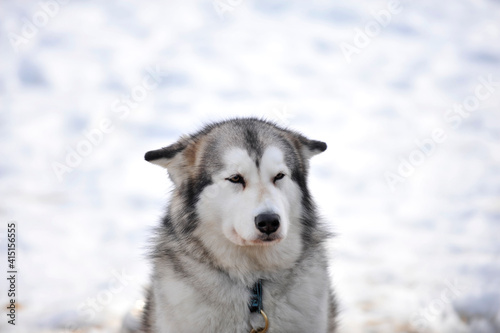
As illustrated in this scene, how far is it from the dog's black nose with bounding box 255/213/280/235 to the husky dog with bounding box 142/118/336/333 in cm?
1

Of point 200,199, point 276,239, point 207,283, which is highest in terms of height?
point 200,199

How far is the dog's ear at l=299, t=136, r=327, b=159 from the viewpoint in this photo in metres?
7.73

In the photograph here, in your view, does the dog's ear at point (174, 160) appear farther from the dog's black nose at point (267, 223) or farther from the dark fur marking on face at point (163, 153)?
the dog's black nose at point (267, 223)

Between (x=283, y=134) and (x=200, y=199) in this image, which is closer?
(x=200, y=199)

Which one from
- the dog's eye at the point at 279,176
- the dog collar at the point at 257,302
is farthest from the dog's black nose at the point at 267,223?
the dog collar at the point at 257,302

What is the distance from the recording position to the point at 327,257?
7.48m

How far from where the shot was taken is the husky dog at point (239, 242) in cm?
653

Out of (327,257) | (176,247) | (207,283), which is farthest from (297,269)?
(176,247)

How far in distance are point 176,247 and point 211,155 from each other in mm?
1315

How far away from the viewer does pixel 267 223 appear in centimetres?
618

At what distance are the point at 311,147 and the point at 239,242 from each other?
6.63ft

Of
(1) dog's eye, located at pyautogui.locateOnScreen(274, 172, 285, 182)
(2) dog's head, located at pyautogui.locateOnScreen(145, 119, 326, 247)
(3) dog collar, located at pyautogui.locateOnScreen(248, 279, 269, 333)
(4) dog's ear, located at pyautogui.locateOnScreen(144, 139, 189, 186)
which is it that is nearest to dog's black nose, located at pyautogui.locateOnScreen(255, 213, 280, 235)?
(2) dog's head, located at pyautogui.locateOnScreen(145, 119, 326, 247)

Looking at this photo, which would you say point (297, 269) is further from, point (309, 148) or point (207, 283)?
point (309, 148)

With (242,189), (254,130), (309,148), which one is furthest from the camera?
(309,148)
